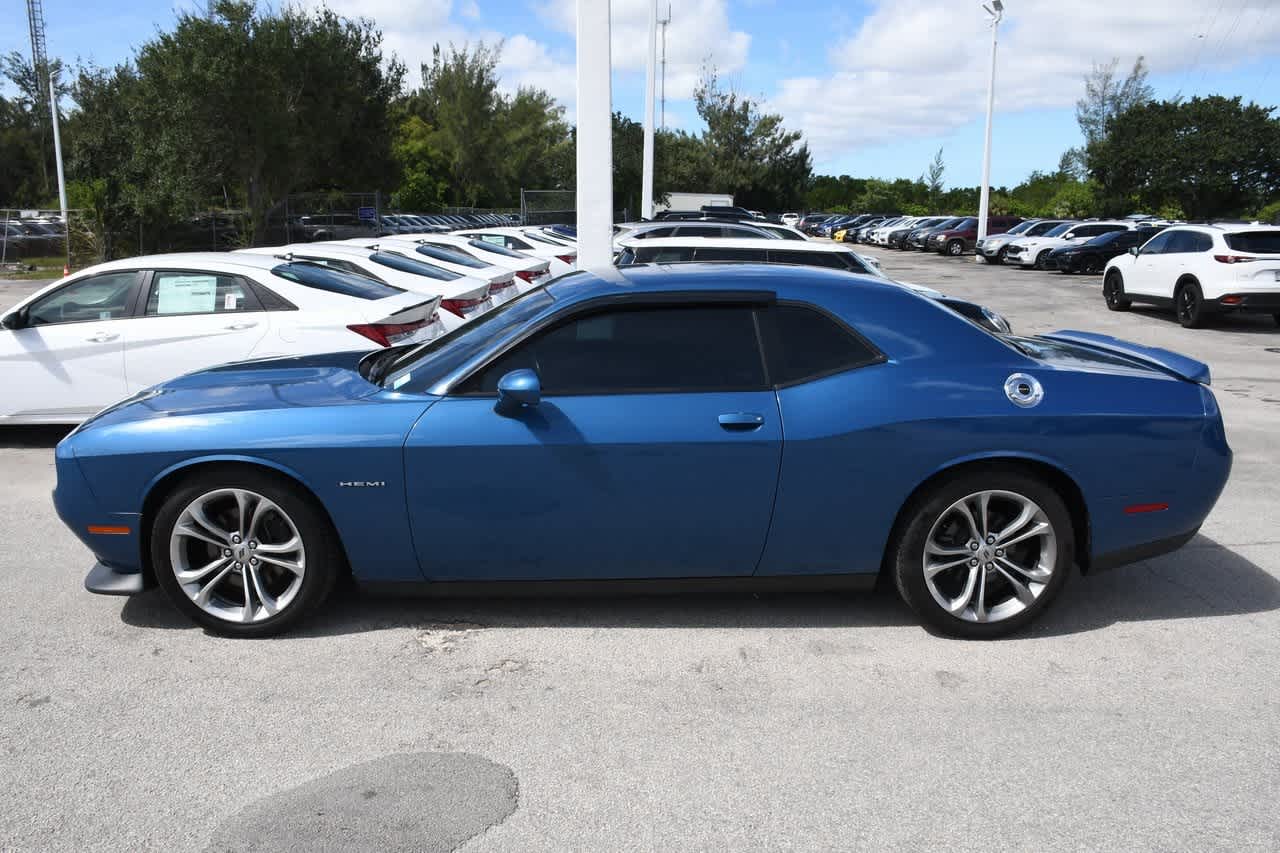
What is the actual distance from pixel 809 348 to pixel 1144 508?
5.13 feet

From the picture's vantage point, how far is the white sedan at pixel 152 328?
7.91m

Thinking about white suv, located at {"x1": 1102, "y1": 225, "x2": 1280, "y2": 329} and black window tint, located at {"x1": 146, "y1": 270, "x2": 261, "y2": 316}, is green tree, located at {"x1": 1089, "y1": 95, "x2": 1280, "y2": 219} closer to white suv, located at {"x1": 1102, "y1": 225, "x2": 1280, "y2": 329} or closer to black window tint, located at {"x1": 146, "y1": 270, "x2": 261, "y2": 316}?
white suv, located at {"x1": 1102, "y1": 225, "x2": 1280, "y2": 329}

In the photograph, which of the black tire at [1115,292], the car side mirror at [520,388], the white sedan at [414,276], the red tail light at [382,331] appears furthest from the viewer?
the black tire at [1115,292]

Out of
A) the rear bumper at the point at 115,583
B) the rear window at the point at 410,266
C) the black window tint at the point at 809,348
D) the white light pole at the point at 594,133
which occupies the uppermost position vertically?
the white light pole at the point at 594,133

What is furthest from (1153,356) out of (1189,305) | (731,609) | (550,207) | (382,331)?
(550,207)

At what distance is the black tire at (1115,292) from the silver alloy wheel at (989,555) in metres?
16.9

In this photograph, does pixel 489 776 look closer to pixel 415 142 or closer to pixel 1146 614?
pixel 1146 614

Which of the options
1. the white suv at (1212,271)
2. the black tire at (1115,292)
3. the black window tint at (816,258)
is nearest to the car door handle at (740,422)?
the black window tint at (816,258)

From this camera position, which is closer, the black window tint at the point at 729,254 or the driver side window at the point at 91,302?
the driver side window at the point at 91,302

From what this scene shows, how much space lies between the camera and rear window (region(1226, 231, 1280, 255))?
16.2 m

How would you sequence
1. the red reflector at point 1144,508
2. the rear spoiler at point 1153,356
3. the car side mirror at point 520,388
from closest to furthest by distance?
1. the car side mirror at point 520,388
2. the red reflector at point 1144,508
3. the rear spoiler at point 1153,356

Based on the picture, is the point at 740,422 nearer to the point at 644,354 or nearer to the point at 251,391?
the point at 644,354

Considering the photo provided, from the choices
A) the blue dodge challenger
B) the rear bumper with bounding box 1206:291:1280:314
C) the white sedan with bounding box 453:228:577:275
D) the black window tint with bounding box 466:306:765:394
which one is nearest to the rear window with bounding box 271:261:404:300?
the blue dodge challenger

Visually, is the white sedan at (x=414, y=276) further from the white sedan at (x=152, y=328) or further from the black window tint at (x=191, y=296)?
the black window tint at (x=191, y=296)
